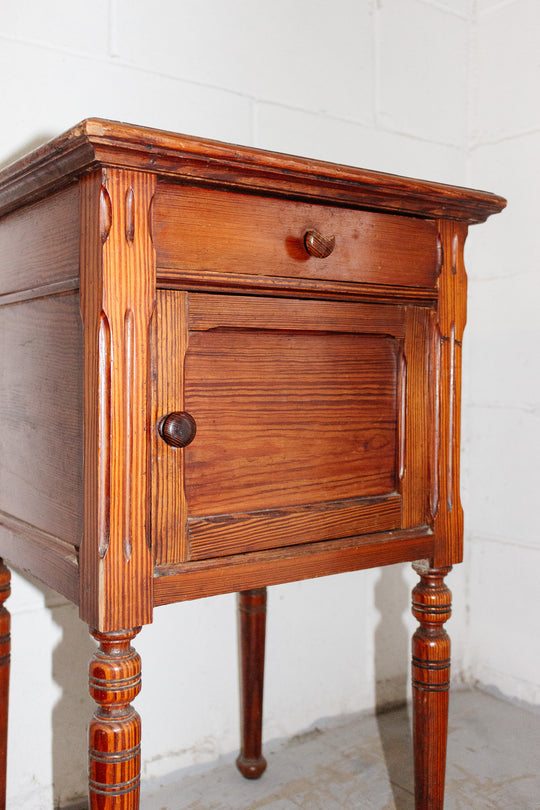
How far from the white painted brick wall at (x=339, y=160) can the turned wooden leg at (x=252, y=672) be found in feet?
0.31

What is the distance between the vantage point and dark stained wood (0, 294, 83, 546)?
88 cm

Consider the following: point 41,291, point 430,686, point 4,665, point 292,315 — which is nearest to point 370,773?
point 430,686

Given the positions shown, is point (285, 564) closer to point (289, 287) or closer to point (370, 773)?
point (289, 287)

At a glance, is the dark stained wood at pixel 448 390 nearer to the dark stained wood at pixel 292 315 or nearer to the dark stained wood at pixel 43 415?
the dark stained wood at pixel 292 315

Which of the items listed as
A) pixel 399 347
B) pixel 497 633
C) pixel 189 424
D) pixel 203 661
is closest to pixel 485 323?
pixel 497 633

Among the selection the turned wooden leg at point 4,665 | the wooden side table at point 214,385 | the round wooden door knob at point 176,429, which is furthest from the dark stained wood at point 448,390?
the turned wooden leg at point 4,665

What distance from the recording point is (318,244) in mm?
940

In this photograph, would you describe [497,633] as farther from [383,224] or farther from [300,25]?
[300,25]

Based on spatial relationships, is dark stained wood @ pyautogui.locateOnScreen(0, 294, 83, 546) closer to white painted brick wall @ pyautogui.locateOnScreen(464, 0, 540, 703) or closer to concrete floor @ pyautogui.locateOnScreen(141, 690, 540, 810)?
concrete floor @ pyautogui.locateOnScreen(141, 690, 540, 810)

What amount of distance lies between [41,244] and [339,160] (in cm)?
92

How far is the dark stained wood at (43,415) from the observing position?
0.88 m

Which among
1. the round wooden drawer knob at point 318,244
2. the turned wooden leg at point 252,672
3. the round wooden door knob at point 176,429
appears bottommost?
the turned wooden leg at point 252,672

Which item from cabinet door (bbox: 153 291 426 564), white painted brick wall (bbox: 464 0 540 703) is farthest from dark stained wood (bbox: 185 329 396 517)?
white painted brick wall (bbox: 464 0 540 703)

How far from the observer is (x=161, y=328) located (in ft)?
2.80
